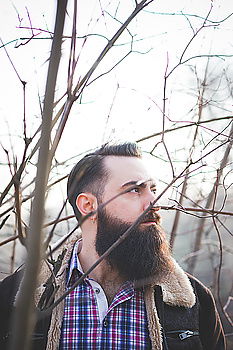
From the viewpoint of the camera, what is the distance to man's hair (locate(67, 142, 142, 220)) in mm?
2223

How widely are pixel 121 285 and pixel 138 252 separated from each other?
18cm

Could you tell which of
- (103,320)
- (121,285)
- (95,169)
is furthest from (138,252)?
(95,169)

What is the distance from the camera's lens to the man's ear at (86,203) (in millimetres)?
2213

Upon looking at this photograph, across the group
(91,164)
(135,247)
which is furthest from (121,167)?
(135,247)

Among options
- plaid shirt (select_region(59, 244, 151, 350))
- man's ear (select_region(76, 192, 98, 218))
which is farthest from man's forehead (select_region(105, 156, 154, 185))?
plaid shirt (select_region(59, 244, 151, 350))

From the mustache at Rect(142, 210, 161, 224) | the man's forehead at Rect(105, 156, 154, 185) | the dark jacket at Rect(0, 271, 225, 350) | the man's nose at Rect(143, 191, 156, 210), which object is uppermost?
the man's forehead at Rect(105, 156, 154, 185)

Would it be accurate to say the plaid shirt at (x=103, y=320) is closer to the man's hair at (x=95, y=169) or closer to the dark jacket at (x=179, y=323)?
the dark jacket at (x=179, y=323)

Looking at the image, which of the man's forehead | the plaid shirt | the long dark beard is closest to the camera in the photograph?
the plaid shirt

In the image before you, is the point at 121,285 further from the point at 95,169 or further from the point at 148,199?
the point at 95,169

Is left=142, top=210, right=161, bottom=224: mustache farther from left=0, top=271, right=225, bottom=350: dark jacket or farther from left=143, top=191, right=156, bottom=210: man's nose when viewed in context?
Answer: left=0, top=271, right=225, bottom=350: dark jacket

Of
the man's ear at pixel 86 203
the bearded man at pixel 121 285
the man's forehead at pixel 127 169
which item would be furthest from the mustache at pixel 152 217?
the man's ear at pixel 86 203

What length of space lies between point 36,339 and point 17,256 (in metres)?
1.75

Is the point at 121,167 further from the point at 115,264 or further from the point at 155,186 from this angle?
the point at 115,264

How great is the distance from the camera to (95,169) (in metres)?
2.28
